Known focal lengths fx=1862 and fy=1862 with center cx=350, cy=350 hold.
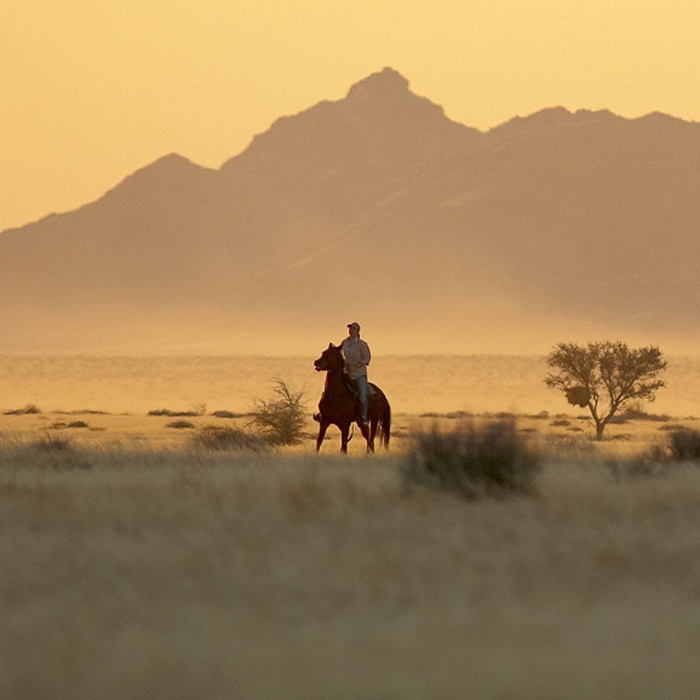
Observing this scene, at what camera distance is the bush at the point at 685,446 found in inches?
924

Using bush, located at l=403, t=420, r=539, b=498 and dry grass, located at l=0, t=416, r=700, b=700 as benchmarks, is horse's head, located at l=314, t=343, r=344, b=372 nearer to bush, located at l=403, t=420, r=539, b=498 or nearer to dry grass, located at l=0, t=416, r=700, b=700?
dry grass, located at l=0, t=416, r=700, b=700

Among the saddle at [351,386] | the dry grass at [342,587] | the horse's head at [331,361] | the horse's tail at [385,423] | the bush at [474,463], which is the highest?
the horse's head at [331,361]

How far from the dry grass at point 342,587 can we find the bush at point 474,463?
0.96 feet

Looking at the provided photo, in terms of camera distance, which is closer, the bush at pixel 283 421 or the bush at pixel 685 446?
the bush at pixel 685 446

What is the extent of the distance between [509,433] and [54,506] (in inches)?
189

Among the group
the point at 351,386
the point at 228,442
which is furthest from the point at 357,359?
the point at 228,442

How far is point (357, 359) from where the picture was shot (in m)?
25.6

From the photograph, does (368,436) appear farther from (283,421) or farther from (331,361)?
(283,421)

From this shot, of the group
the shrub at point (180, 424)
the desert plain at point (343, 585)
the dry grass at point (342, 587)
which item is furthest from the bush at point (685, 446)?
the shrub at point (180, 424)

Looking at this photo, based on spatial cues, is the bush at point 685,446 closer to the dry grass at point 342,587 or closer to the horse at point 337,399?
the dry grass at point 342,587

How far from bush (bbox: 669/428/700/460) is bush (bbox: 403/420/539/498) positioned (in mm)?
5307

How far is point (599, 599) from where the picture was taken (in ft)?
38.1

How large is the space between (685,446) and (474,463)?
254 inches

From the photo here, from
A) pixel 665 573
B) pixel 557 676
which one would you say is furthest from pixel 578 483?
pixel 557 676
